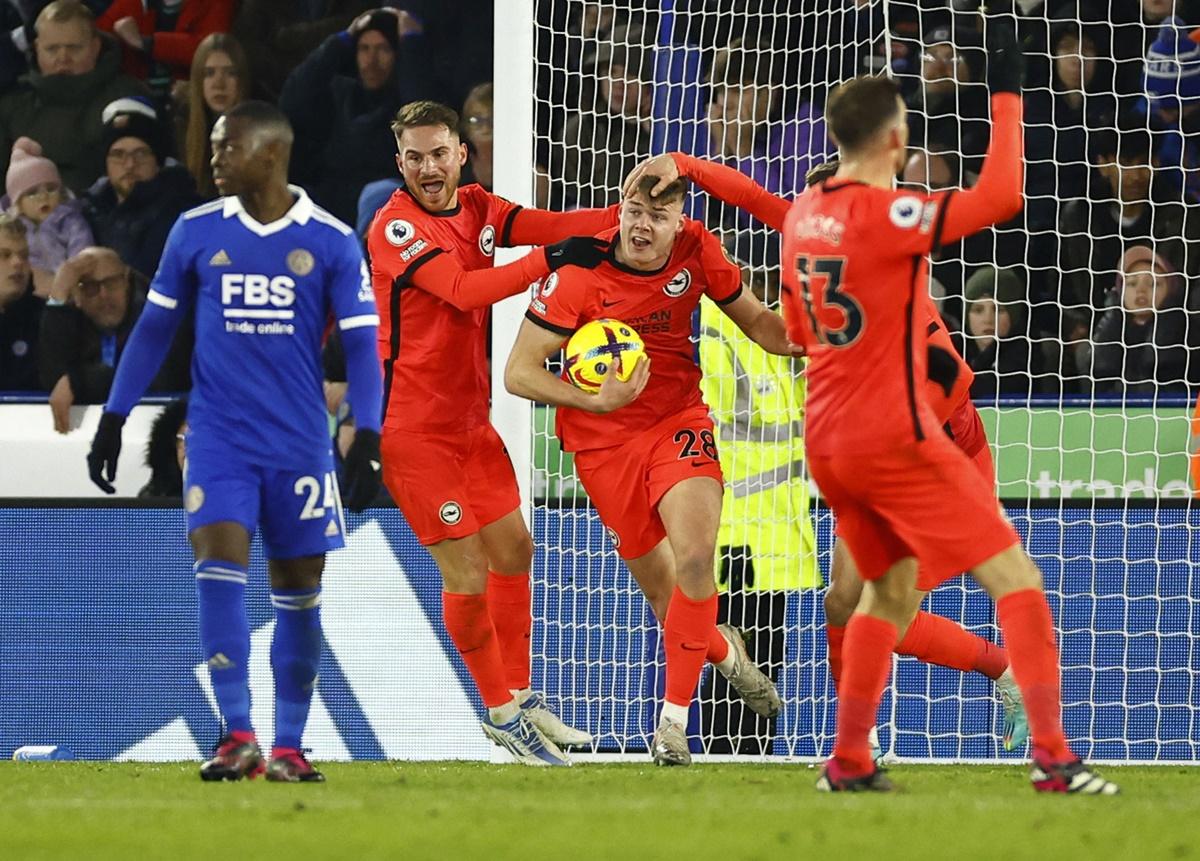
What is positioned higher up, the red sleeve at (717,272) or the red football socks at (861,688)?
the red sleeve at (717,272)

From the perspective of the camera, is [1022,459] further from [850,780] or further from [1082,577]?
[850,780]

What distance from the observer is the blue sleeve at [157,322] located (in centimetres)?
534

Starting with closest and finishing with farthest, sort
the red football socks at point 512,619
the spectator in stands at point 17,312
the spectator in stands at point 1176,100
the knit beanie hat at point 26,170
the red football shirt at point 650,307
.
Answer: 1. the red football shirt at point 650,307
2. the red football socks at point 512,619
3. the spectator in stands at point 1176,100
4. the spectator in stands at point 17,312
5. the knit beanie hat at point 26,170

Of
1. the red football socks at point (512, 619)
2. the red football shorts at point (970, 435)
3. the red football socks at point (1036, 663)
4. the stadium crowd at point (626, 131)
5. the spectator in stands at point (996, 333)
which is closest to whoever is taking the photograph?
the red football socks at point (1036, 663)

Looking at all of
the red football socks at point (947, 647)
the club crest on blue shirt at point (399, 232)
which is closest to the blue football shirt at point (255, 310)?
the club crest on blue shirt at point (399, 232)

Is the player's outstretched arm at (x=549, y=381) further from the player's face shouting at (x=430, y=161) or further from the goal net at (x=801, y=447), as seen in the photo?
the goal net at (x=801, y=447)

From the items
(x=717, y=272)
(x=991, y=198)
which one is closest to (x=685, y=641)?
(x=717, y=272)

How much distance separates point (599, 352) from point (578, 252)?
36 centimetres

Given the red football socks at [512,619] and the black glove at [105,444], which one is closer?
the black glove at [105,444]

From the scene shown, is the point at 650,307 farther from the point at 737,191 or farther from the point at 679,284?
the point at 737,191

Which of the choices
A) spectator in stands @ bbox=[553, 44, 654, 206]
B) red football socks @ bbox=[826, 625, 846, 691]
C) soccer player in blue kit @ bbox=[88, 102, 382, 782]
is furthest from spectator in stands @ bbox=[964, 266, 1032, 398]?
soccer player in blue kit @ bbox=[88, 102, 382, 782]

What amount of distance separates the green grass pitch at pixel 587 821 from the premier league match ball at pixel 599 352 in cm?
142

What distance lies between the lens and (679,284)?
6.58m

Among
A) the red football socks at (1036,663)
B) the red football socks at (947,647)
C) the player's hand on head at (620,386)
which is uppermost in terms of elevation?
the player's hand on head at (620,386)
